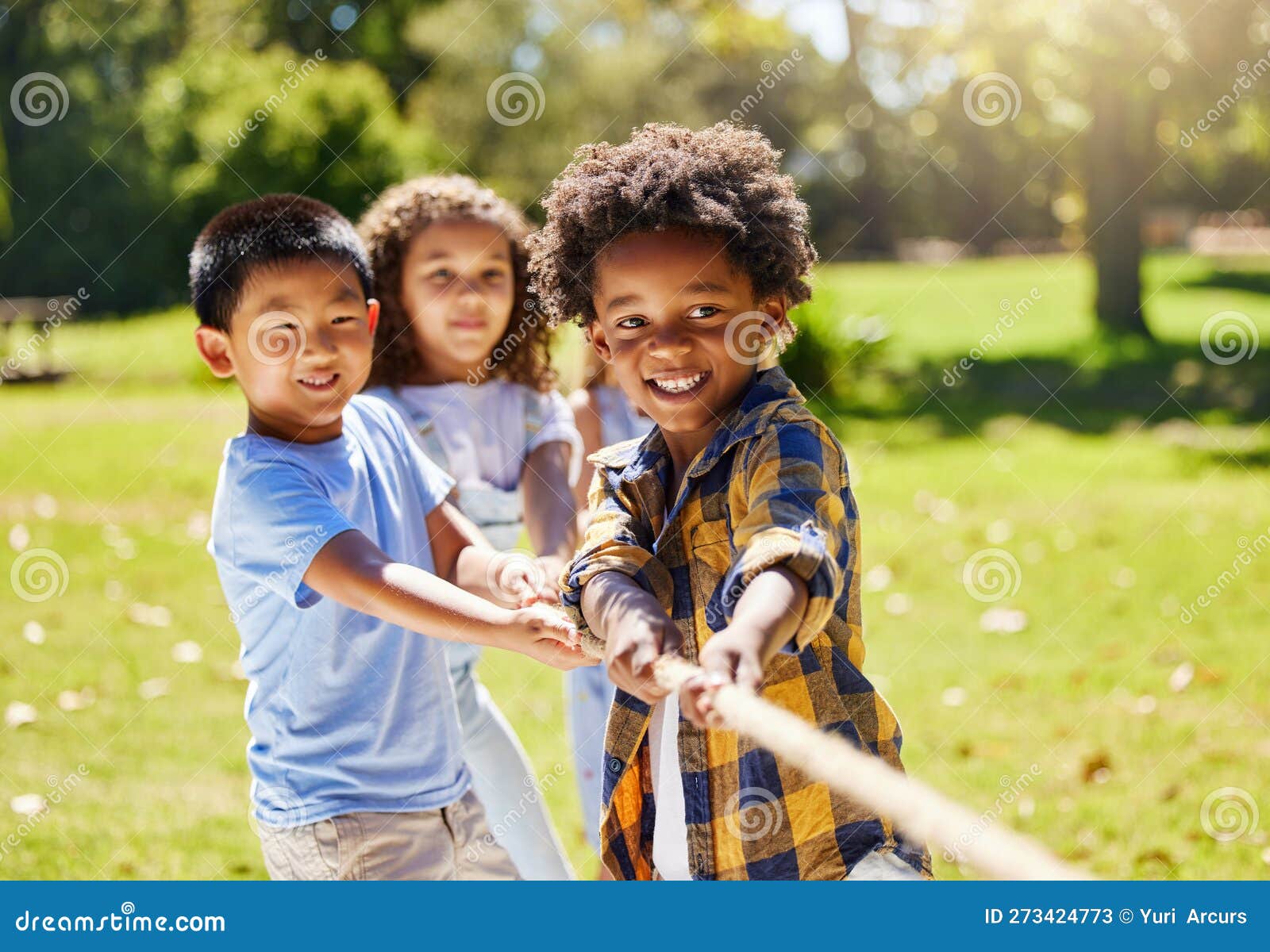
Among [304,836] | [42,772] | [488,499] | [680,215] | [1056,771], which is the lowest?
[42,772]

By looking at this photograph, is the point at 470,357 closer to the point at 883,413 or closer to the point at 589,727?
the point at 589,727

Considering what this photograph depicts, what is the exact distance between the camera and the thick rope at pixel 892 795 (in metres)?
1.26

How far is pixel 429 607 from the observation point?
7.50ft

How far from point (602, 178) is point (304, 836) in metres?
1.34

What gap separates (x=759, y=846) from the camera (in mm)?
1945

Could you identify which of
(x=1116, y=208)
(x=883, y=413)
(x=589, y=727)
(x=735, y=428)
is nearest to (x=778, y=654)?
(x=735, y=428)

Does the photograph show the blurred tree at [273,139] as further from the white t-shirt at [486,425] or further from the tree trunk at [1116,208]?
the white t-shirt at [486,425]

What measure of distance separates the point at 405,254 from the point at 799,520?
1968mm

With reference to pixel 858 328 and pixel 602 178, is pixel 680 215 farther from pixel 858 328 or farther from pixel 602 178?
pixel 858 328

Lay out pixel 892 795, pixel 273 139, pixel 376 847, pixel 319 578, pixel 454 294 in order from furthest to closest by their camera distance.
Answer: pixel 273 139 < pixel 454 294 < pixel 376 847 < pixel 319 578 < pixel 892 795

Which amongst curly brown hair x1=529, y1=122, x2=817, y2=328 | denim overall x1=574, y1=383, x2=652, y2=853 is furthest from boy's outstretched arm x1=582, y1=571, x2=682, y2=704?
denim overall x1=574, y1=383, x2=652, y2=853

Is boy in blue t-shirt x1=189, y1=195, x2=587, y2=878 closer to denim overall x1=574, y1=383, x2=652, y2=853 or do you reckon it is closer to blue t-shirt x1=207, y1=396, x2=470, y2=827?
blue t-shirt x1=207, y1=396, x2=470, y2=827

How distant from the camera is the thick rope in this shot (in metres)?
1.26

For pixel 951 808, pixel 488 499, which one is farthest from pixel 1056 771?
pixel 951 808
